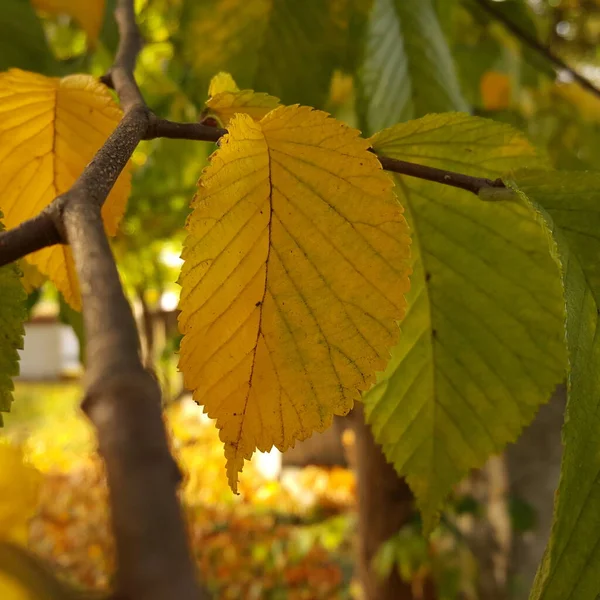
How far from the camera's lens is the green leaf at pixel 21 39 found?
1.69 feet

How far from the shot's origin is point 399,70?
53 cm

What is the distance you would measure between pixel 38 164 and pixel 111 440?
0.23 m

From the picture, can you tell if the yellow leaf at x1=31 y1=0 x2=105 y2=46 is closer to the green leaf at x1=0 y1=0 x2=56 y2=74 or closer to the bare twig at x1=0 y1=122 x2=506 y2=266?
the green leaf at x1=0 y1=0 x2=56 y2=74

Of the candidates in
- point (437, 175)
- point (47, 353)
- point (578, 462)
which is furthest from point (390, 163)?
point (47, 353)

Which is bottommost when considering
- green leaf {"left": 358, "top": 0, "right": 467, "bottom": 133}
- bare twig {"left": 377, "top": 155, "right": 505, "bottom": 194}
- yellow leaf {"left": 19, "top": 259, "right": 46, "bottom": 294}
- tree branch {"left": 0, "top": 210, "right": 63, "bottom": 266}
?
tree branch {"left": 0, "top": 210, "right": 63, "bottom": 266}

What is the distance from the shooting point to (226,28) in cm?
53

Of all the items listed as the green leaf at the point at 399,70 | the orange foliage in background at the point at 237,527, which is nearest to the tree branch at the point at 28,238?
the green leaf at the point at 399,70

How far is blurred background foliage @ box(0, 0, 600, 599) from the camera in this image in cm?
53

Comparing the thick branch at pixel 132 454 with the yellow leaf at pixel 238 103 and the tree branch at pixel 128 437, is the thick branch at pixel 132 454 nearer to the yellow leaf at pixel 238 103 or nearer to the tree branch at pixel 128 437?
the tree branch at pixel 128 437

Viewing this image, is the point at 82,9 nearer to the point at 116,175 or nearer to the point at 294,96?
the point at 294,96

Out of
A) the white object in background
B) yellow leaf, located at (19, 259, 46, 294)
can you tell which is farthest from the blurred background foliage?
the white object in background

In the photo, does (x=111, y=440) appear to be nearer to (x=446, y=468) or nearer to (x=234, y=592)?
(x=446, y=468)

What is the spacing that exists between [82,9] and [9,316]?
42 centimetres

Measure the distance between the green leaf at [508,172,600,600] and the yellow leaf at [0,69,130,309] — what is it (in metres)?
0.19
